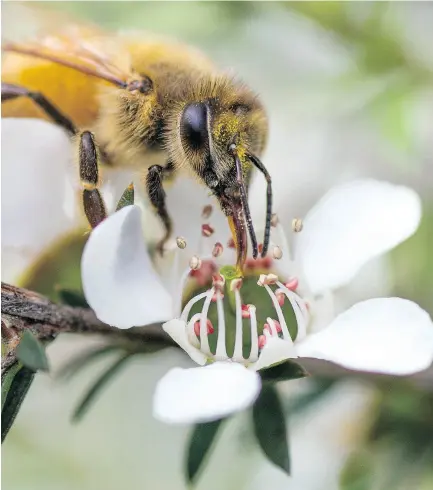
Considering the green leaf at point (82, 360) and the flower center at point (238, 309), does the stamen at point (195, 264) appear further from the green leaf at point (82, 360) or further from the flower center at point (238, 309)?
the green leaf at point (82, 360)

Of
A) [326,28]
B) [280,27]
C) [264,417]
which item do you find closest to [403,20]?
[326,28]

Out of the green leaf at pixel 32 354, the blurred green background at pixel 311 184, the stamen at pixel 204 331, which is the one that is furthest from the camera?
the blurred green background at pixel 311 184

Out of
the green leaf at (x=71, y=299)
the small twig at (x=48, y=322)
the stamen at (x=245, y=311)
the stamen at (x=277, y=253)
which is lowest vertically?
the green leaf at (x=71, y=299)

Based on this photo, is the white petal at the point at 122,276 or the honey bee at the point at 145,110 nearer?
the white petal at the point at 122,276

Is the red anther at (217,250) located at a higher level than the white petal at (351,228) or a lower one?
lower

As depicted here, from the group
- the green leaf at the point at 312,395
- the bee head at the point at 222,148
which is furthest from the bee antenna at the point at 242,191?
the green leaf at the point at 312,395

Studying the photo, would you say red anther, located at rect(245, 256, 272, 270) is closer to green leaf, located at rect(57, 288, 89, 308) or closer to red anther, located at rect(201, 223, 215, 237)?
red anther, located at rect(201, 223, 215, 237)

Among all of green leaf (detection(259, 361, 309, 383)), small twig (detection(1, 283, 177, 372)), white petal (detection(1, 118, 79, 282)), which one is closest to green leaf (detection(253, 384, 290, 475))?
green leaf (detection(259, 361, 309, 383))
